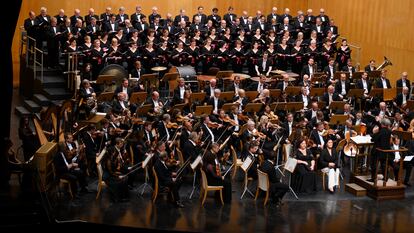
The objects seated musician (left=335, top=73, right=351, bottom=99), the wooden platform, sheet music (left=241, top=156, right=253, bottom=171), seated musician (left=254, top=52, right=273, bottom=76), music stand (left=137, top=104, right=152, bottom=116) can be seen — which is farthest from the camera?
seated musician (left=254, top=52, right=273, bottom=76)

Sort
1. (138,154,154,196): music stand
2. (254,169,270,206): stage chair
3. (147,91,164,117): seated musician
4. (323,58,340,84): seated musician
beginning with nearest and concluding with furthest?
(254,169,270,206): stage chair
(138,154,154,196): music stand
(147,91,164,117): seated musician
(323,58,340,84): seated musician

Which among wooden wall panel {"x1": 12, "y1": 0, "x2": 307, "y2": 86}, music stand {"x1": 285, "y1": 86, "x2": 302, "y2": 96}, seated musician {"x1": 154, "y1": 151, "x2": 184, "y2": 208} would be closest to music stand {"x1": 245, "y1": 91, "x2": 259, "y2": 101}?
music stand {"x1": 285, "y1": 86, "x2": 302, "y2": 96}

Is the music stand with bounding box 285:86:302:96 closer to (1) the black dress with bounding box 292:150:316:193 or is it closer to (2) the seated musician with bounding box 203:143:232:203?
(1) the black dress with bounding box 292:150:316:193

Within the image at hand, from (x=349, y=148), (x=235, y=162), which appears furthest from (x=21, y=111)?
(x=349, y=148)

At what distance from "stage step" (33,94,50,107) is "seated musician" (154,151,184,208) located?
565 centimetres

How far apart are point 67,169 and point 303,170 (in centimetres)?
449

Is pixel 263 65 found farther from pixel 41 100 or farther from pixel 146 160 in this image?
pixel 146 160

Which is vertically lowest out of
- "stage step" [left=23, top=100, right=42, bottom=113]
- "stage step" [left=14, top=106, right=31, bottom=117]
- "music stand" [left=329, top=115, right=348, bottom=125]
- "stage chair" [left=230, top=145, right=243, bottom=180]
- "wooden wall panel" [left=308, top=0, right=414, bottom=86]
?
"stage chair" [left=230, top=145, right=243, bottom=180]

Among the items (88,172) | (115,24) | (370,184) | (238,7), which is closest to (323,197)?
(370,184)

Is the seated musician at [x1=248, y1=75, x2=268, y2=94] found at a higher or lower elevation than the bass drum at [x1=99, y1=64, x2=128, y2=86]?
lower

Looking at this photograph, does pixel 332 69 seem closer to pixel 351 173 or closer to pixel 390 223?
pixel 351 173

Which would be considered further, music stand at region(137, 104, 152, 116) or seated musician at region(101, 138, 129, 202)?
music stand at region(137, 104, 152, 116)

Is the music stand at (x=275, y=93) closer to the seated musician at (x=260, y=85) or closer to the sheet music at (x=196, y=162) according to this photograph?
the seated musician at (x=260, y=85)

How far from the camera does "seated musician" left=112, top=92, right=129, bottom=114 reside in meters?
17.0
